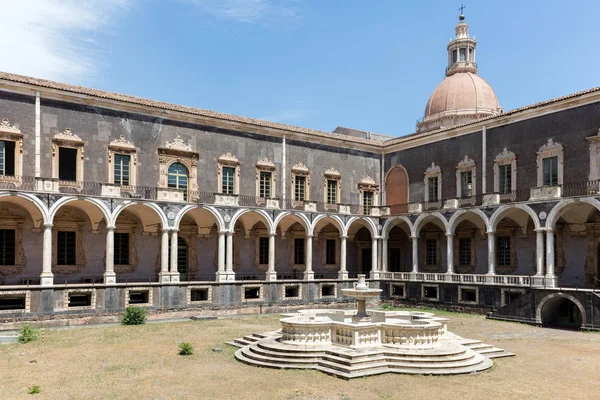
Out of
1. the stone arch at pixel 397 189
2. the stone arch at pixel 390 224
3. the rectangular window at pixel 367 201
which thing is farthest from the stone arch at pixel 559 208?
the rectangular window at pixel 367 201

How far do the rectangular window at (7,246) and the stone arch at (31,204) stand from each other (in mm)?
1117

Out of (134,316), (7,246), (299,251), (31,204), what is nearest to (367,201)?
(299,251)

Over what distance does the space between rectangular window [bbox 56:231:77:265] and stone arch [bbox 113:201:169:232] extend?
8.12 feet

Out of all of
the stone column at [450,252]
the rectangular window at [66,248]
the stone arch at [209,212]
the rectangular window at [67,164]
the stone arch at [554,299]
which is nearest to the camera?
the stone arch at [554,299]

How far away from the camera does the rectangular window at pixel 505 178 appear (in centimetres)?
2973

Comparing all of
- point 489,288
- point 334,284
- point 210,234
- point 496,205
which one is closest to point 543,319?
point 489,288

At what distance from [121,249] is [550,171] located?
21.9m

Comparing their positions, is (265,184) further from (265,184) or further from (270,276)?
(270,276)

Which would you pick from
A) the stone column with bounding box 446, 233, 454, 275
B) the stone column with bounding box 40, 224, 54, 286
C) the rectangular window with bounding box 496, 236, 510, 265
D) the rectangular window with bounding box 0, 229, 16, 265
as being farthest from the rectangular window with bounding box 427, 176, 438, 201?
the rectangular window with bounding box 0, 229, 16, 265

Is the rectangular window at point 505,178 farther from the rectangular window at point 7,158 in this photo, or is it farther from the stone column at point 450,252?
the rectangular window at point 7,158

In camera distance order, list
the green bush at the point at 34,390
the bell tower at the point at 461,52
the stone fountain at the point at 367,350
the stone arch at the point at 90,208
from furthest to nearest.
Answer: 1. the bell tower at the point at 461,52
2. the stone arch at the point at 90,208
3. the stone fountain at the point at 367,350
4. the green bush at the point at 34,390

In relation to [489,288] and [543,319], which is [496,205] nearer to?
[489,288]

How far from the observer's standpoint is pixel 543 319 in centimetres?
2522

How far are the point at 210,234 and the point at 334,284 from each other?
780 cm
